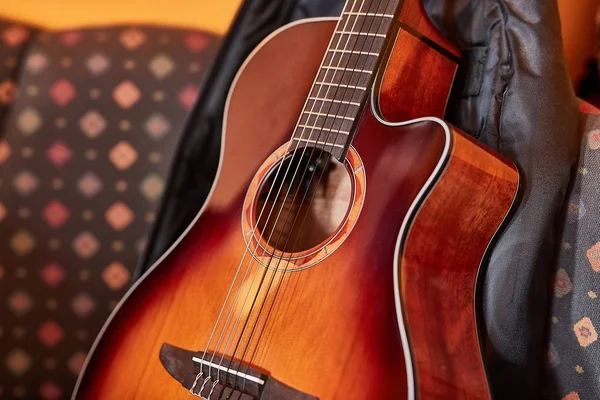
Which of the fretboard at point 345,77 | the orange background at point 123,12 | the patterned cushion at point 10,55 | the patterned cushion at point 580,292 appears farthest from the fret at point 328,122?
the patterned cushion at point 10,55

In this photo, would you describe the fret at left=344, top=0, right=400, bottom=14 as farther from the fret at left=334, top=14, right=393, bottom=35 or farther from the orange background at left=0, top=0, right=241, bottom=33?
the orange background at left=0, top=0, right=241, bottom=33

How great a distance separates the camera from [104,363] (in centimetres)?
70

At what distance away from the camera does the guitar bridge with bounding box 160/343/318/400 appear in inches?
22.6

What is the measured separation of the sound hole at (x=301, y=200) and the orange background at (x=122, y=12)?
471 mm

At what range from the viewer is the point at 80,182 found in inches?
41.7

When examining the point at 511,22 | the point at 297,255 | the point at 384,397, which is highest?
Result: the point at 511,22

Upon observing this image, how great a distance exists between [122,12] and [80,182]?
1.22ft

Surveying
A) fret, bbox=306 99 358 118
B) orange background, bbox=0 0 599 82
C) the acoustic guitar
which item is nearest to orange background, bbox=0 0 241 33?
orange background, bbox=0 0 599 82

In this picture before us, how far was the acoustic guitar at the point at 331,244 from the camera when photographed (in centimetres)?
56

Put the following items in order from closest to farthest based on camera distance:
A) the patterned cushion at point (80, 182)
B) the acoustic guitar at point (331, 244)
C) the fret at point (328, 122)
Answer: the acoustic guitar at point (331, 244), the fret at point (328, 122), the patterned cushion at point (80, 182)

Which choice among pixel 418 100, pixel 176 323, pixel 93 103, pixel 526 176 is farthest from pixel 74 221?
pixel 526 176

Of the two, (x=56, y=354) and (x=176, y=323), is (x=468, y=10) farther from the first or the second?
(x=56, y=354)

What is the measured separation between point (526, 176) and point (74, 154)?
0.85 m

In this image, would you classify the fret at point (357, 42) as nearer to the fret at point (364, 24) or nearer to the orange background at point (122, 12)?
the fret at point (364, 24)
